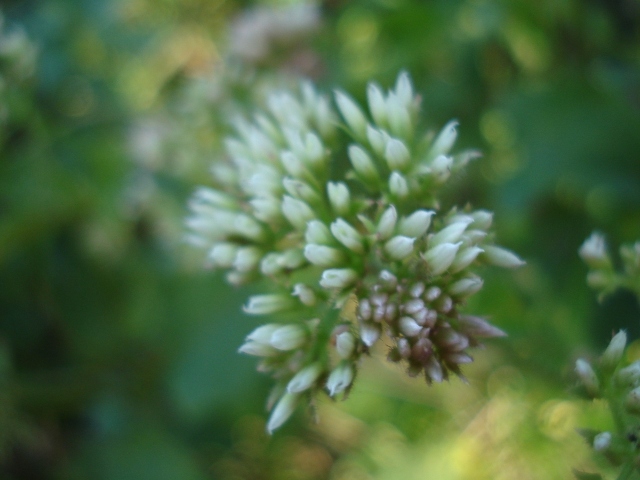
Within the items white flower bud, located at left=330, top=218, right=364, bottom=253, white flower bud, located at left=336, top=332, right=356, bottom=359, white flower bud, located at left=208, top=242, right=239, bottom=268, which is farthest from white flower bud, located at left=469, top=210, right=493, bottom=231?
white flower bud, located at left=208, top=242, right=239, bottom=268

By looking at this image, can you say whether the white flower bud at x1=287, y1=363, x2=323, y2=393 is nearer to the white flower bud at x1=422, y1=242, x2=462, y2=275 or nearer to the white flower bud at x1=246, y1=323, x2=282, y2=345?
the white flower bud at x1=246, y1=323, x2=282, y2=345

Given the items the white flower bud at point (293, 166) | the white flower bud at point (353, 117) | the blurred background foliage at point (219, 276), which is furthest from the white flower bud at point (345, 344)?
the blurred background foliage at point (219, 276)

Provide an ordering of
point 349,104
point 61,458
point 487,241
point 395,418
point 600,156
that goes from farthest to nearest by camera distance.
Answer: point 61,458, point 395,418, point 600,156, point 349,104, point 487,241

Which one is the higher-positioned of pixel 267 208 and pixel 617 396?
pixel 267 208

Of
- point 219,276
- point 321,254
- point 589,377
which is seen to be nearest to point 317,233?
point 321,254

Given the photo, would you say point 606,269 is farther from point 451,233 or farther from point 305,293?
point 305,293

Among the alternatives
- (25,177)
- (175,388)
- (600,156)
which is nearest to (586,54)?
(600,156)

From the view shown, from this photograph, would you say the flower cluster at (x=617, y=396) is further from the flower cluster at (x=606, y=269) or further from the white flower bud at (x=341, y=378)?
the white flower bud at (x=341, y=378)

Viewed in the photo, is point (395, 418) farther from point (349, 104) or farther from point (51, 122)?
point (51, 122)
